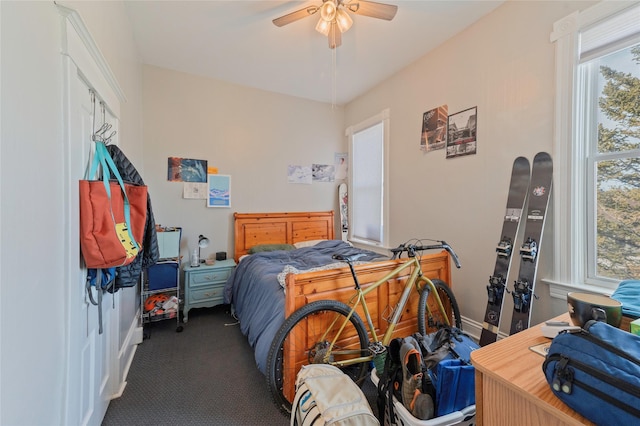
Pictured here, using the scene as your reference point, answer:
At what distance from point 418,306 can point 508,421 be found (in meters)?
1.28

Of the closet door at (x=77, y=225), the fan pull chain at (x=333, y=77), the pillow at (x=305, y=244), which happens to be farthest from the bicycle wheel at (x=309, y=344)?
Result: the fan pull chain at (x=333, y=77)

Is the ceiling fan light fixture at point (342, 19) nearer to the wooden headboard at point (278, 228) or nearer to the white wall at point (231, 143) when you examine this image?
the white wall at point (231, 143)

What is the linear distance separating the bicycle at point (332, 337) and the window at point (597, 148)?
1.02 metres

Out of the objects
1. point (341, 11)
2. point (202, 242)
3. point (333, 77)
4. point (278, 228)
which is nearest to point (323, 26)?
point (341, 11)

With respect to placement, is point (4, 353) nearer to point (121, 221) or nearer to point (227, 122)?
point (121, 221)

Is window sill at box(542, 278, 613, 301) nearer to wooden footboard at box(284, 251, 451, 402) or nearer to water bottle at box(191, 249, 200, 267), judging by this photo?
wooden footboard at box(284, 251, 451, 402)

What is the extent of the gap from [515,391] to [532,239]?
5.18ft

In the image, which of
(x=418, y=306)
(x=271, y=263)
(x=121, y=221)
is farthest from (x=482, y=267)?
(x=121, y=221)

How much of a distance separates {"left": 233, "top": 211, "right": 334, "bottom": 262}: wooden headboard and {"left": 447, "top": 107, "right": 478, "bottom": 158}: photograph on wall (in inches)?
82.1

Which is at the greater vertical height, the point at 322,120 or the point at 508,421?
the point at 322,120

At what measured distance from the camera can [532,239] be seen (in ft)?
6.19

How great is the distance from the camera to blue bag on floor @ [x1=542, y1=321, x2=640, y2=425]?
1.78 feet

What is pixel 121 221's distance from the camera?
4.24 feet

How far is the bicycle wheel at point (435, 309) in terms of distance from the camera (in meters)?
1.97
